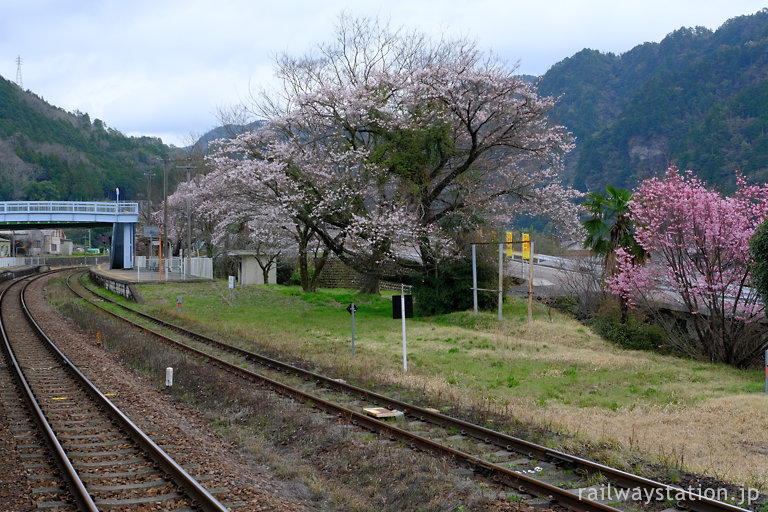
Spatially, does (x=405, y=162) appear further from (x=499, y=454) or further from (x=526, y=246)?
(x=499, y=454)

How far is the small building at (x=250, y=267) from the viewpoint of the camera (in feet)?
156

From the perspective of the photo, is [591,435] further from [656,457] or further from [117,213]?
[117,213]

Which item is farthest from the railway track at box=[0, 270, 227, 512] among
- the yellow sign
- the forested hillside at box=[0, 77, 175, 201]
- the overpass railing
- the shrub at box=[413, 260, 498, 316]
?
the forested hillside at box=[0, 77, 175, 201]

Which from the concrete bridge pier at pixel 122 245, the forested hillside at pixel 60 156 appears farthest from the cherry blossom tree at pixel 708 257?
the forested hillside at pixel 60 156

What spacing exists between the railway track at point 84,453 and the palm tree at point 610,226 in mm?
16556

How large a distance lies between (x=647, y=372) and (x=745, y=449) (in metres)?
6.24

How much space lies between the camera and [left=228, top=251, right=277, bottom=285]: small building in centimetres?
4753

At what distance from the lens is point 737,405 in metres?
11.6

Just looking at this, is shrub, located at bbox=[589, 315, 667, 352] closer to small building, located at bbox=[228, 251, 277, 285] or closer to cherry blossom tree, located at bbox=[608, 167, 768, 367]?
cherry blossom tree, located at bbox=[608, 167, 768, 367]

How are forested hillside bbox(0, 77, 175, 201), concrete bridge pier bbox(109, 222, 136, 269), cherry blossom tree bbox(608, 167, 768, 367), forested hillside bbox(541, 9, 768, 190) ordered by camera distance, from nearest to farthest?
cherry blossom tree bbox(608, 167, 768, 367)
forested hillside bbox(541, 9, 768, 190)
concrete bridge pier bbox(109, 222, 136, 269)
forested hillside bbox(0, 77, 175, 201)

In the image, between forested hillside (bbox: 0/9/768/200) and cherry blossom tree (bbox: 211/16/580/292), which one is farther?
forested hillside (bbox: 0/9/768/200)

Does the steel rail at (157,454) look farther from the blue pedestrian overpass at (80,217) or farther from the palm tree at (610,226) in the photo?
the blue pedestrian overpass at (80,217)

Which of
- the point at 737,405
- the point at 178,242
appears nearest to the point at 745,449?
the point at 737,405

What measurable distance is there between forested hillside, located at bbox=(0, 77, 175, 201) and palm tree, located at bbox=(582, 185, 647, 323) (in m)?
82.3
